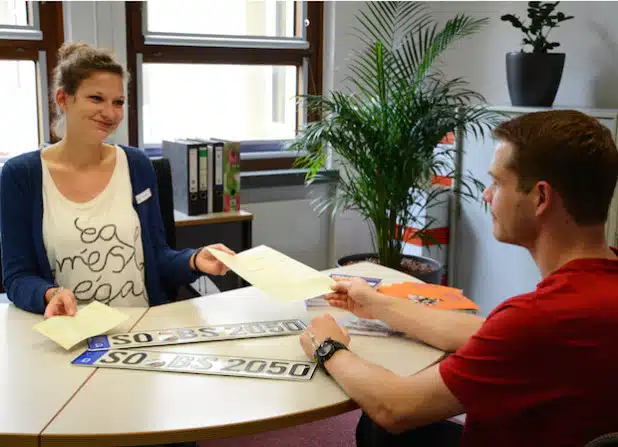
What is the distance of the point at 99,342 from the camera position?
5.19ft

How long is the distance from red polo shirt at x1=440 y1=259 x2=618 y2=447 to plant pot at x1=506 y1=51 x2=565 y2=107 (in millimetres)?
2344

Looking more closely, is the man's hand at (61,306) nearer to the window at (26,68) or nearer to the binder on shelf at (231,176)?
the binder on shelf at (231,176)

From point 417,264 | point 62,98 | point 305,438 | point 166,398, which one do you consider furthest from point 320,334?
point 417,264

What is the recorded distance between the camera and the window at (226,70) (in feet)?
11.7

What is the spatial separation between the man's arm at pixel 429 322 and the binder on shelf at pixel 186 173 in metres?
1.71

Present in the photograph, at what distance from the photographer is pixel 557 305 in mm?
1115

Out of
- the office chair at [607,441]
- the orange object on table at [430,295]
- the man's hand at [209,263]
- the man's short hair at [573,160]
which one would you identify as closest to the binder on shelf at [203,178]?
the man's hand at [209,263]

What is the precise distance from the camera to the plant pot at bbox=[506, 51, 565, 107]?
3299 mm

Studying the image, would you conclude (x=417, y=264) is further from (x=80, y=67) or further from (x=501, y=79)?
(x=80, y=67)

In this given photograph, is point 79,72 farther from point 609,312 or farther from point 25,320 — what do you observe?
point 609,312

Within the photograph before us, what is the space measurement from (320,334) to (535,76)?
230 cm

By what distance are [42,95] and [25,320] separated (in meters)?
1.90

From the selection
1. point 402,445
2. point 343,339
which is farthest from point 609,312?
point 402,445

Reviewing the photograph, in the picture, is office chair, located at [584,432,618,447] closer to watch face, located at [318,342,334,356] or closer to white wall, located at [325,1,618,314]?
watch face, located at [318,342,334,356]
